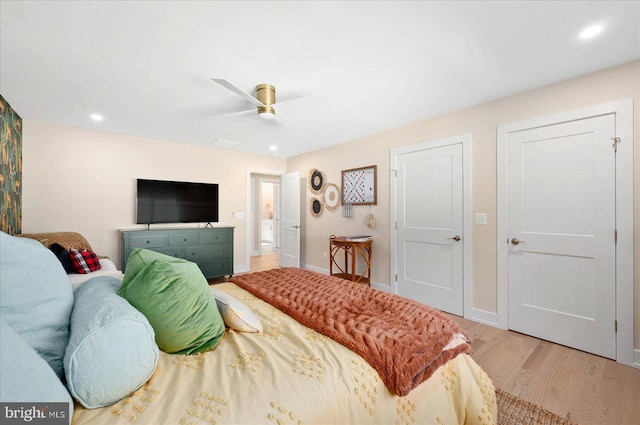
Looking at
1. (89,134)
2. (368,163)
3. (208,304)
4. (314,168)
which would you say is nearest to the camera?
(208,304)

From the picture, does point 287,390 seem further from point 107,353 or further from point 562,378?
point 562,378

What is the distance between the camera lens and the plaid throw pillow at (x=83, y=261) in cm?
278

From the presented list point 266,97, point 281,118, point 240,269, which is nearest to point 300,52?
point 266,97

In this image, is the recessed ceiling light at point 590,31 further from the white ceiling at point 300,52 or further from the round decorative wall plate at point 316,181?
the round decorative wall plate at point 316,181

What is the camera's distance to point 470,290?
9.70ft

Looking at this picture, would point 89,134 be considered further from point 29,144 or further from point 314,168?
point 314,168

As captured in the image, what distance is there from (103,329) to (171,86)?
2.41m

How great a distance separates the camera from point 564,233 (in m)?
2.39

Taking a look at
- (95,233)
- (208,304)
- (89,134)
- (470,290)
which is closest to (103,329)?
(208,304)

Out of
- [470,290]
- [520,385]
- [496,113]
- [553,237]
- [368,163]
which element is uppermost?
[496,113]

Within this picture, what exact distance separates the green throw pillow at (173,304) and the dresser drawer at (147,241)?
10.4ft

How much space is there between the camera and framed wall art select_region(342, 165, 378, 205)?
3982mm

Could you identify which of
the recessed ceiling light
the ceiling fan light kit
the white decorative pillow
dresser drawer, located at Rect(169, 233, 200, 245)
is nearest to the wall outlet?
the recessed ceiling light

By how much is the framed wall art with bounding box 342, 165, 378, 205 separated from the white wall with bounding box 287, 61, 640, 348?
0.09 m
